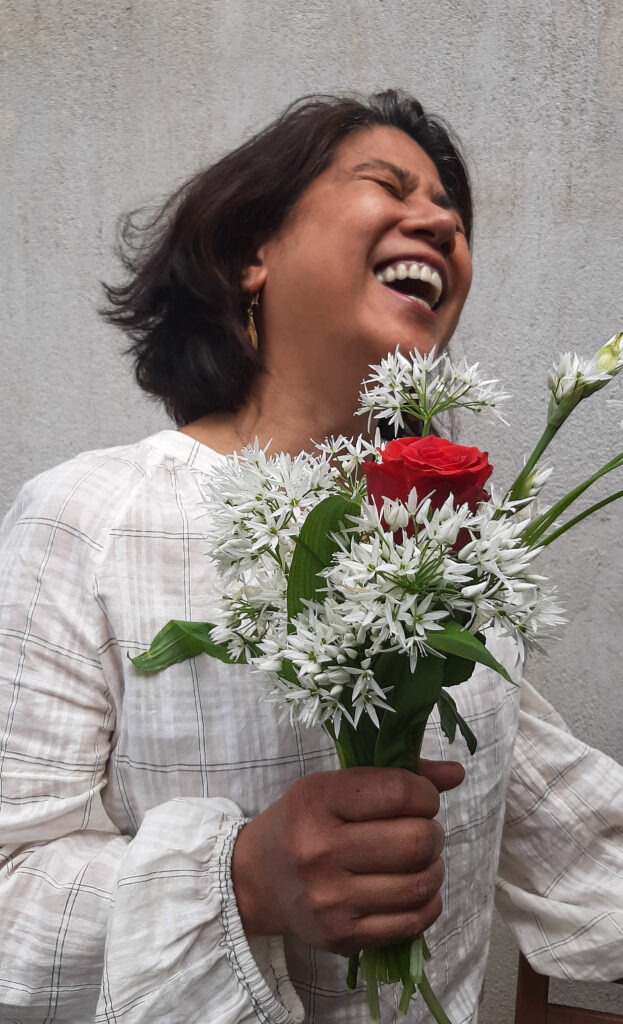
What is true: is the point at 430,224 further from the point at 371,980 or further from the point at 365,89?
the point at 365,89

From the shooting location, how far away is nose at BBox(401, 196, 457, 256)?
96 centimetres

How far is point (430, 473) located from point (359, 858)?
284mm

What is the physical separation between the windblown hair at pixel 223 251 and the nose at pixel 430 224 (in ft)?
0.41

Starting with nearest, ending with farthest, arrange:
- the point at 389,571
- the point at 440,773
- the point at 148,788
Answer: the point at 389,571, the point at 440,773, the point at 148,788

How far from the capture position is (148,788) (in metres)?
0.86

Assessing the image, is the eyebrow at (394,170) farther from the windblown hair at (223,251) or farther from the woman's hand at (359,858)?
the woman's hand at (359,858)

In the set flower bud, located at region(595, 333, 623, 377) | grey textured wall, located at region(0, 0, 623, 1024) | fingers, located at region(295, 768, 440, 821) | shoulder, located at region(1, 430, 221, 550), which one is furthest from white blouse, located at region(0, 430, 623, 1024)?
grey textured wall, located at region(0, 0, 623, 1024)

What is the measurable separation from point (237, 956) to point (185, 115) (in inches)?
55.0

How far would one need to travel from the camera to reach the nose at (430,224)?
96 centimetres

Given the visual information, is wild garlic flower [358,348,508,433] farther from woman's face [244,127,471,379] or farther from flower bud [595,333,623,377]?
woman's face [244,127,471,379]

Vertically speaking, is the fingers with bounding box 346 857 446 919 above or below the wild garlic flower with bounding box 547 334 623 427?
below

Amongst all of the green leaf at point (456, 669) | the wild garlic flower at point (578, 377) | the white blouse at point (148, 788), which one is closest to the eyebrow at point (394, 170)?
the white blouse at point (148, 788)

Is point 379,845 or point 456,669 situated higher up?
point 456,669

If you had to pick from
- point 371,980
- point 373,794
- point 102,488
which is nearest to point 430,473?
point 373,794
